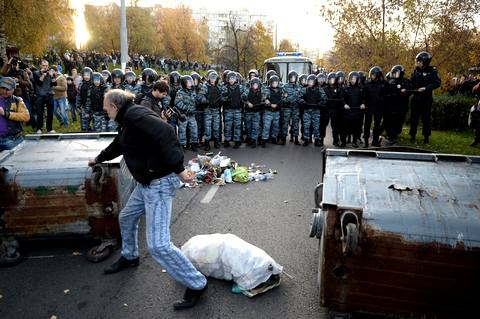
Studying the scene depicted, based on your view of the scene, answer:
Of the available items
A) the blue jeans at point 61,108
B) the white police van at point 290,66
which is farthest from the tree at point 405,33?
the blue jeans at point 61,108

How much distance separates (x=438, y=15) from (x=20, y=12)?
54.8 feet

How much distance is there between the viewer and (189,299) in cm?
364

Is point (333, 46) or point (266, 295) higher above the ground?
point (333, 46)

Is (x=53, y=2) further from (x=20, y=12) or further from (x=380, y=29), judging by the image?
(x=380, y=29)

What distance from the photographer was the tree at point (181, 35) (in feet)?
144

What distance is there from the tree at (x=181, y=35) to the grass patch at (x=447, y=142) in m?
34.8

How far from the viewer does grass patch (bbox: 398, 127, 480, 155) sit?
10102 millimetres

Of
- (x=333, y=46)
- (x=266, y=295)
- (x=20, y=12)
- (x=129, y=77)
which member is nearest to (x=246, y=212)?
(x=266, y=295)

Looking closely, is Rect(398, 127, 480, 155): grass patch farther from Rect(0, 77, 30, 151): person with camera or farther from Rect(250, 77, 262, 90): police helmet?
Rect(0, 77, 30, 151): person with camera

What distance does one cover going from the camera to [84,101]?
10.4m

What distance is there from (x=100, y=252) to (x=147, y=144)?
1.77 m

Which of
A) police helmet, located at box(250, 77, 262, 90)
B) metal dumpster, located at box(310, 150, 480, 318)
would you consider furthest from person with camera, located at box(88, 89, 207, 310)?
police helmet, located at box(250, 77, 262, 90)

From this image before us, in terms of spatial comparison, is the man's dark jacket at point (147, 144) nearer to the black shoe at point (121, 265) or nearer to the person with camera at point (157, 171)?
the person with camera at point (157, 171)

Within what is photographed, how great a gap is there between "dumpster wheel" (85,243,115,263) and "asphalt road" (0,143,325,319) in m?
0.08
